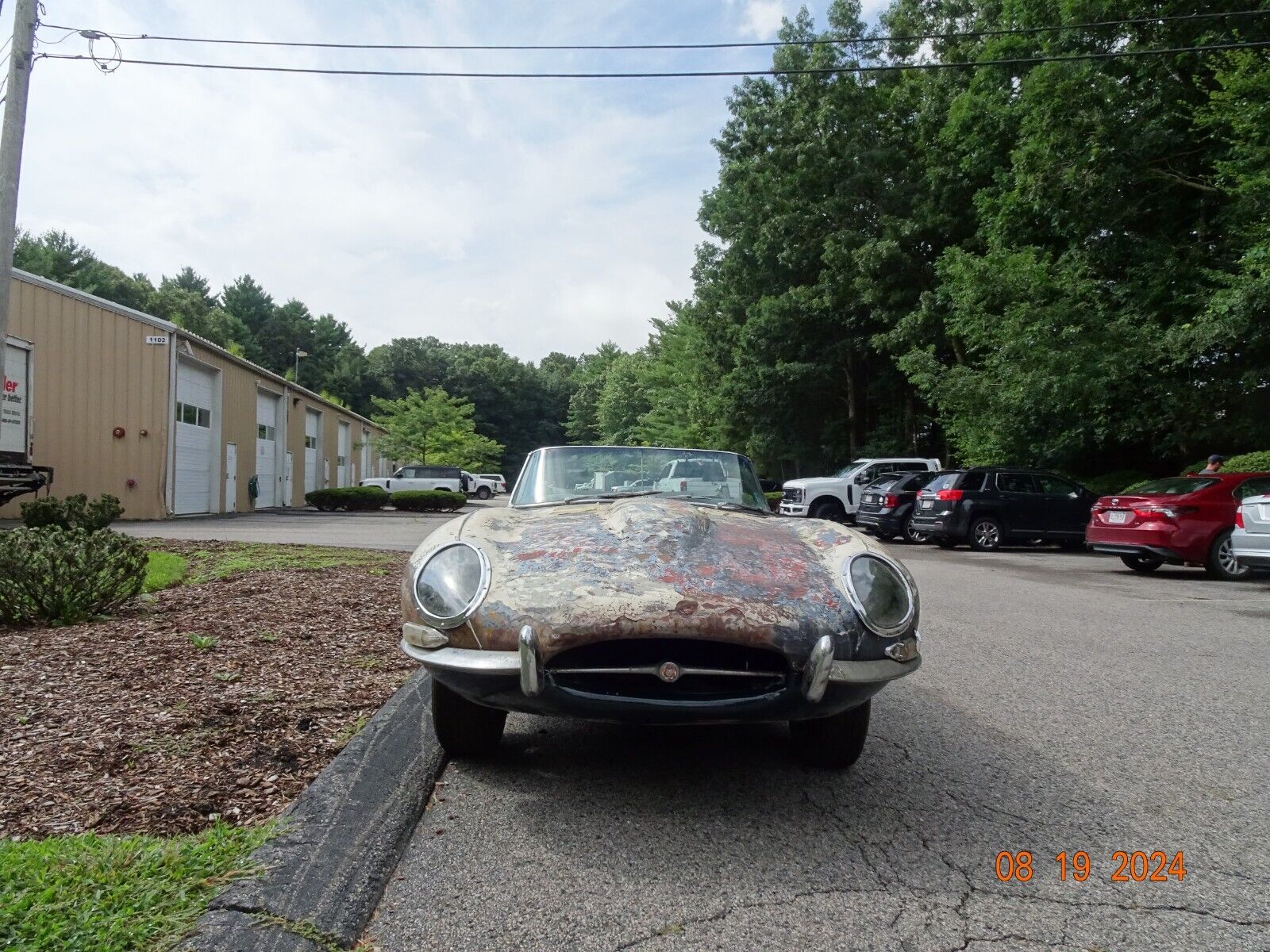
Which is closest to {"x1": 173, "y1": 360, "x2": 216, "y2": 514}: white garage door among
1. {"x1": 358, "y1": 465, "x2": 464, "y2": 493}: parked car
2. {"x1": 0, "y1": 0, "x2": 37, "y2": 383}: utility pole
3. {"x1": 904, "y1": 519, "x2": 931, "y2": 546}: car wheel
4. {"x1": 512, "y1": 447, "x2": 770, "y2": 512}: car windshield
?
{"x1": 0, "y1": 0, "x2": 37, "y2": 383}: utility pole

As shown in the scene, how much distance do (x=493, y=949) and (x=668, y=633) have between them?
102 cm

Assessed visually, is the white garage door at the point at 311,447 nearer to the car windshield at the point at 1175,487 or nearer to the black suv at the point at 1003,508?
the black suv at the point at 1003,508

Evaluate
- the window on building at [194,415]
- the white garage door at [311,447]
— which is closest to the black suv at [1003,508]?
the window on building at [194,415]

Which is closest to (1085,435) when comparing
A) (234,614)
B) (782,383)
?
(782,383)

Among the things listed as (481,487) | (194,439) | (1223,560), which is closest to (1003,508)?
(1223,560)

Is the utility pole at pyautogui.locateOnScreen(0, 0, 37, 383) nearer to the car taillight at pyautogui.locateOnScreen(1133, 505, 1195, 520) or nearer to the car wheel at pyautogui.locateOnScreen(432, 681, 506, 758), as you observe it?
the car wheel at pyautogui.locateOnScreen(432, 681, 506, 758)

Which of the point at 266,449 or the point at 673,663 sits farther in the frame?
the point at 266,449

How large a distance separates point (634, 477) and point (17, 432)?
55.6 ft

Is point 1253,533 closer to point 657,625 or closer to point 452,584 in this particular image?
point 657,625

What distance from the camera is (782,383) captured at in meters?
33.8

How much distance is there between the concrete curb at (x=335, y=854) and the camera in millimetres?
2102

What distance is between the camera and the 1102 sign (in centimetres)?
266

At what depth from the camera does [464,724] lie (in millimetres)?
3426

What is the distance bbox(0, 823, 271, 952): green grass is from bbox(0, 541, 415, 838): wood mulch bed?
23 centimetres
